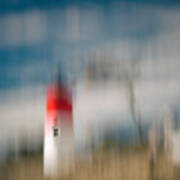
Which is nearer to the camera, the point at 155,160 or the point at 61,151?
the point at 155,160

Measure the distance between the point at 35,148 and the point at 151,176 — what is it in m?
1.05

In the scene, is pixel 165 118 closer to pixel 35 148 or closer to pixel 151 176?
pixel 151 176

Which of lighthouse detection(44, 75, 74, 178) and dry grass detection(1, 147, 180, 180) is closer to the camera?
dry grass detection(1, 147, 180, 180)

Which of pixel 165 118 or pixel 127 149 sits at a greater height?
pixel 165 118

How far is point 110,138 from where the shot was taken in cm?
329

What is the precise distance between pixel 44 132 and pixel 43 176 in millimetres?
338

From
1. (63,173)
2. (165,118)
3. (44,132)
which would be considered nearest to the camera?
(165,118)

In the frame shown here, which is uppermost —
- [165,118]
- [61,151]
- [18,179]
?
[165,118]

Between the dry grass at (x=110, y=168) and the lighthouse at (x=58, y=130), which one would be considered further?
the lighthouse at (x=58, y=130)

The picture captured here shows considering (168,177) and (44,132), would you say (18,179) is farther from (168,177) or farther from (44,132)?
(168,177)

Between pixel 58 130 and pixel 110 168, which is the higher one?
pixel 58 130

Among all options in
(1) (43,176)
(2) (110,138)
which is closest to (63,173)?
(1) (43,176)

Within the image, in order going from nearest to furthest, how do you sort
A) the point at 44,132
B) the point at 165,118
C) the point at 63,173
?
the point at 165,118
the point at 63,173
the point at 44,132

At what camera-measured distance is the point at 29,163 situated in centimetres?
348
